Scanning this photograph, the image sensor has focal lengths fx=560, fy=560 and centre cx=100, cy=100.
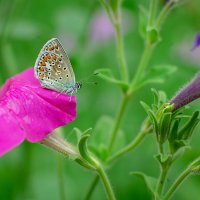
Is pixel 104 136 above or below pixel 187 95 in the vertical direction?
below

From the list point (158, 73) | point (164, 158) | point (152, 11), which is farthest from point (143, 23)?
point (164, 158)

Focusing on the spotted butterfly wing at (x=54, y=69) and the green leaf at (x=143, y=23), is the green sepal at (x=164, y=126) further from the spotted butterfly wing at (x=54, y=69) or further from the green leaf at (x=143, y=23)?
the green leaf at (x=143, y=23)

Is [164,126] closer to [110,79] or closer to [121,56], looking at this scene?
[110,79]

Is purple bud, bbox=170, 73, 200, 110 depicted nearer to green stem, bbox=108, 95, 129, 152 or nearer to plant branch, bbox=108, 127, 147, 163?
plant branch, bbox=108, 127, 147, 163

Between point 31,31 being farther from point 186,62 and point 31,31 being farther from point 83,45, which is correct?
point 186,62

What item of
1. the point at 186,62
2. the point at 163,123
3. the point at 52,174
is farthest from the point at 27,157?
the point at 186,62

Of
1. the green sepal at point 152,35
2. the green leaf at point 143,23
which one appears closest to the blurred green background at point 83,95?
the green leaf at point 143,23

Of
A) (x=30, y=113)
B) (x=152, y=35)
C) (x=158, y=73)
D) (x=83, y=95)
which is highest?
(x=152, y=35)
